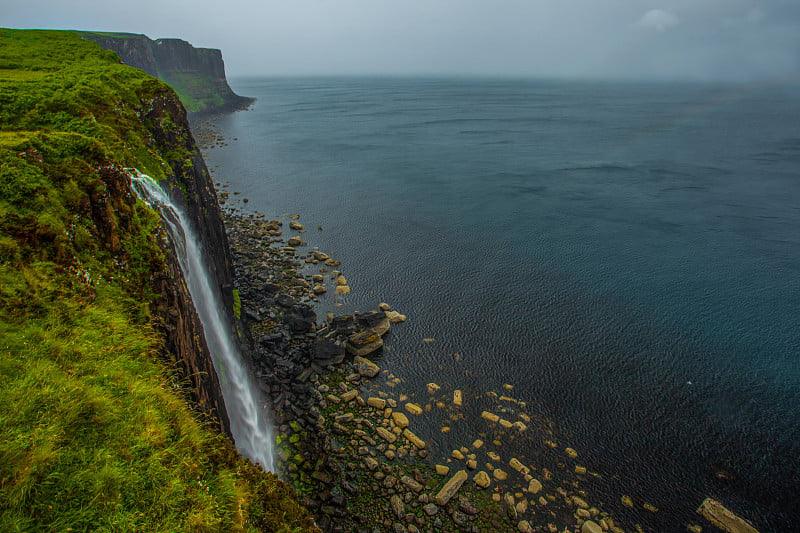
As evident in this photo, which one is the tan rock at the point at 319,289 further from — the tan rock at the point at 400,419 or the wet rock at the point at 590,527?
the wet rock at the point at 590,527

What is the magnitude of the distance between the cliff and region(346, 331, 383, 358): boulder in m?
107

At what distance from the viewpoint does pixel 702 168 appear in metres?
61.8

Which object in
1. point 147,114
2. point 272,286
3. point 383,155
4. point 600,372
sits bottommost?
point 600,372

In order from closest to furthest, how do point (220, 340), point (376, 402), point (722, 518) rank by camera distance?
point (722, 518) < point (220, 340) < point (376, 402)

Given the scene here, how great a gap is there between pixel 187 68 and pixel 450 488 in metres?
149

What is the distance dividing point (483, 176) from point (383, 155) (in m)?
19.9

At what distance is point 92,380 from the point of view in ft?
22.5

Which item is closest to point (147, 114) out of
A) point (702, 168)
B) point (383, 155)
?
point (383, 155)

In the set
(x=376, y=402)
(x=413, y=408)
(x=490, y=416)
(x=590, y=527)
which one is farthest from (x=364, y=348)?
(x=590, y=527)

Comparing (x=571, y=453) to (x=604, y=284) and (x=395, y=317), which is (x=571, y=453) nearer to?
(x=395, y=317)

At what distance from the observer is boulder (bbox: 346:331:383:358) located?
73.4 feet

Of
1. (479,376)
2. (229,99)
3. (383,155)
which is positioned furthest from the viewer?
(229,99)

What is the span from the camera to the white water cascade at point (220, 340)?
13.9 m

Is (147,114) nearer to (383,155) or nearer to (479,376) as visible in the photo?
(479,376)
